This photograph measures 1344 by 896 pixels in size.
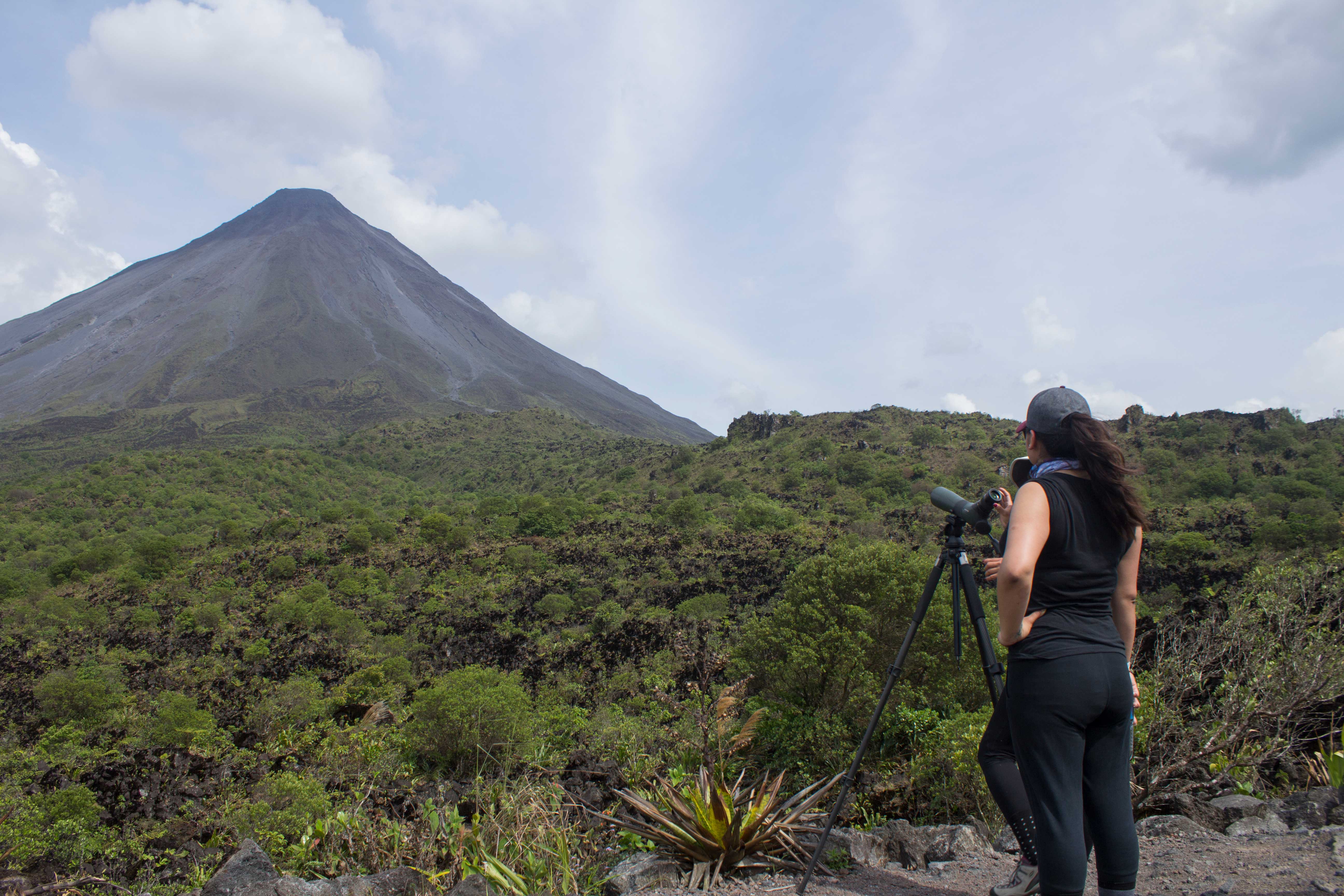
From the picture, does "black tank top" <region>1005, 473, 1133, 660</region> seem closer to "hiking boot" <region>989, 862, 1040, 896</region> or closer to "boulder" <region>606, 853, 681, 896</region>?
"hiking boot" <region>989, 862, 1040, 896</region>

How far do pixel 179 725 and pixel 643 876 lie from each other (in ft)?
32.1

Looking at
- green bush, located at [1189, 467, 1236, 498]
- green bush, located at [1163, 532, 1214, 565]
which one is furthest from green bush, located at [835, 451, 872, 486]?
green bush, located at [1163, 532, 1214, 565]

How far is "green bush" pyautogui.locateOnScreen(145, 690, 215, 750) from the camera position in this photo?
29.3ft

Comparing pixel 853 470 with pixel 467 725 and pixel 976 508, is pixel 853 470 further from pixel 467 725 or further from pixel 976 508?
pixel 976 508

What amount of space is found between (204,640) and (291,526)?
13.1 m

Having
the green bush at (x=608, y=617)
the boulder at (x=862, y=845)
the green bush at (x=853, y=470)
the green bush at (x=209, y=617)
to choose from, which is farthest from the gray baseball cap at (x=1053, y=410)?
the green bush at (x=853, y=470)

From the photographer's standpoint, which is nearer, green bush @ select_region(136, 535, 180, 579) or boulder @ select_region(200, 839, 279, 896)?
A: boulder @ select_region(200, 839, 279, 896)

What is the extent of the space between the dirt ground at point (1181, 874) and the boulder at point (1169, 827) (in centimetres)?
4

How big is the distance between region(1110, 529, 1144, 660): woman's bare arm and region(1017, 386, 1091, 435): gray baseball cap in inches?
12.5

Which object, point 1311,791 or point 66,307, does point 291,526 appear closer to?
point 1311,791

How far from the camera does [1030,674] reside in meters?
1.59

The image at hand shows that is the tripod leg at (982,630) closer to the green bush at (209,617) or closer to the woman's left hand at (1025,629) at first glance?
the woman's left hand at (1025,629)

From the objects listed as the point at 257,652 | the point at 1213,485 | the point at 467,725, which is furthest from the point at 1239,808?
the point at 1213,485

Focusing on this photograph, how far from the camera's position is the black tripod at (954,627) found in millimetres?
2012
